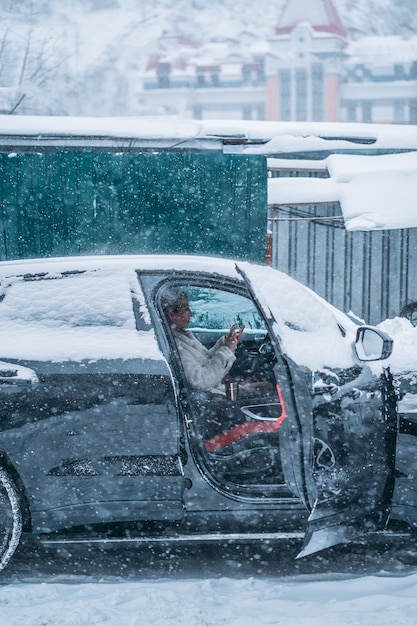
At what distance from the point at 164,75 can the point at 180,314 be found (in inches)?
3303

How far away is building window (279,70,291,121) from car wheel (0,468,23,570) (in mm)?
75712

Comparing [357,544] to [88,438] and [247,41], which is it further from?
[247,41]

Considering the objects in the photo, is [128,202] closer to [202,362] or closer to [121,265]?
[202,362]

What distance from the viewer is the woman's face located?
4887mm

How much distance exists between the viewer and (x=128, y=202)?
9992 millimetres

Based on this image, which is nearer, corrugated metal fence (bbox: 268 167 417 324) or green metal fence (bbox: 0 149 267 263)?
green metal fence (bbox: 0 149 267 263)

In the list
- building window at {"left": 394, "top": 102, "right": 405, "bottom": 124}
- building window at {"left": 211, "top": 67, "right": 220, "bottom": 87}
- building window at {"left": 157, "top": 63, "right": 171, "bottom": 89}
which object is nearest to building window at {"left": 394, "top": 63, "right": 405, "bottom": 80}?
building window at {"left": 394, "top": 102, "right": 405, "bottom": 124}

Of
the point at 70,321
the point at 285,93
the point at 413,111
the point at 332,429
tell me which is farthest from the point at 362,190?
the point at 285,93

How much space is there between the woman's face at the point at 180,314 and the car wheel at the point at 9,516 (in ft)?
4.98

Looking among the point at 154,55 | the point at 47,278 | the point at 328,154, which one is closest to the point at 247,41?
the point at 154,55

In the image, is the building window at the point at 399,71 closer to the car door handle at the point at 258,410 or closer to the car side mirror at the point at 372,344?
the car door handle at the point at 258,410

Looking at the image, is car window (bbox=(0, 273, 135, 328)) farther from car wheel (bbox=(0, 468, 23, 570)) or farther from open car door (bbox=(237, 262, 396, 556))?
car wheel (bbox=(0, 468, 23, 570))

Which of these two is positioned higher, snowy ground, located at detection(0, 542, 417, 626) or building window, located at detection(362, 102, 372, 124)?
building window, located at detection(362, 102, 372, 124)

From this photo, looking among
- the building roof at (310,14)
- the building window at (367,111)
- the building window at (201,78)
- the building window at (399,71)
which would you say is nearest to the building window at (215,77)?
the building window at (201,78)
